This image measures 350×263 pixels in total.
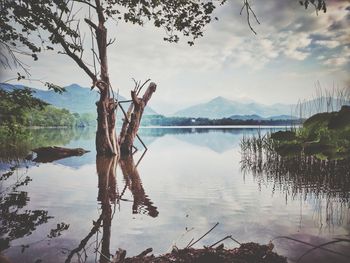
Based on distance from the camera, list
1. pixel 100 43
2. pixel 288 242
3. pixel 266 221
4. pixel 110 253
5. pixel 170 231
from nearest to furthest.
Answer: pixel 110 253
pixel 288 242
pixel 170 231
pixel 266 221
pixel 100 43

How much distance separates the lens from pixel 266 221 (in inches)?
200

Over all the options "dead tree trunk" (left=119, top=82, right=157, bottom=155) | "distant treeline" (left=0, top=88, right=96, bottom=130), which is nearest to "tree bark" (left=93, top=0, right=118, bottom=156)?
"dead tree trunk" (left=119, top=82, right=157, bottom=155)

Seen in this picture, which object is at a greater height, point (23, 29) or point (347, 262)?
point (23, 29)

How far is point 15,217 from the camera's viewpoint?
5281 mm

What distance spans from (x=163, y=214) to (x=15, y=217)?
2799mm

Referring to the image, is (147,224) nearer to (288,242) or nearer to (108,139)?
(288,242)

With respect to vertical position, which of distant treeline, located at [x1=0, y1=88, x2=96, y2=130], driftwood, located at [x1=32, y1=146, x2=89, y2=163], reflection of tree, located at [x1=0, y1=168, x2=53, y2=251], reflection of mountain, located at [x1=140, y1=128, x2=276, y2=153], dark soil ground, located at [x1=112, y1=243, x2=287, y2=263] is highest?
distant treeline, located at [x1=0, y1=88, x2=96, y2=130]

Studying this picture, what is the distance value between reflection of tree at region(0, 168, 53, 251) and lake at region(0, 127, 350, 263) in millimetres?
Answer: 15

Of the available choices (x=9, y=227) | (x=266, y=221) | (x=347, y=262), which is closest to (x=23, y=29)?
(x=9, y=227)

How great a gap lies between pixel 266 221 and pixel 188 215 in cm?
145

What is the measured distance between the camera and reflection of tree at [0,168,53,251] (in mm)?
4307

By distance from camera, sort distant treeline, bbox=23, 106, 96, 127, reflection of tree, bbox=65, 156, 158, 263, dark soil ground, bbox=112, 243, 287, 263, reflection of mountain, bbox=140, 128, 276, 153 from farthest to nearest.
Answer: distant treeline, bbox=23, 106, 96, 127
reflection of mountain, bbox=140, 128, 276, 153
reflection of tree, bbox=65, 156, 158, 263
dark soil ground, bbox=112, 243, 287, 263

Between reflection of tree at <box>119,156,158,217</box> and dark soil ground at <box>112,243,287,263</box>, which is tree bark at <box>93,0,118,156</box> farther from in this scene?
dark soil ground at <box>112,243,287,263</box>

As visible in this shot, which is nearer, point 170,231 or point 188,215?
point 170,231
